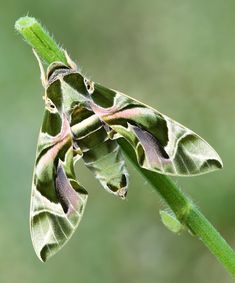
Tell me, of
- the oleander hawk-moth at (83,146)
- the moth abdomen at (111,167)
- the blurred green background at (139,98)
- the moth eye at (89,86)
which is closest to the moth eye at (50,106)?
the oleander hawk-moth at (83,146)

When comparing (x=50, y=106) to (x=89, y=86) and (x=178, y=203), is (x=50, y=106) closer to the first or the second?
(x=89, y=86)

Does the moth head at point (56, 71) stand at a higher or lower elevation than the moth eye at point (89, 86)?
higher

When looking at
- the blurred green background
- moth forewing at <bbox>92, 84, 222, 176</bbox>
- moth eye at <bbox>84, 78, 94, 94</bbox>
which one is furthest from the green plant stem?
the blurred green background

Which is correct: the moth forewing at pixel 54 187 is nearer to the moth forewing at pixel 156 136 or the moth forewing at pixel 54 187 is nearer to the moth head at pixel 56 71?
the moth head at pixel 56 71

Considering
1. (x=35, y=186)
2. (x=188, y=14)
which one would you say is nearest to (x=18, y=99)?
(x=188, y=14)

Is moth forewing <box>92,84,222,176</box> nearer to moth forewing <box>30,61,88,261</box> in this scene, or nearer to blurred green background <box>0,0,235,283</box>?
moth forewing <box>30,61,88,261</box>

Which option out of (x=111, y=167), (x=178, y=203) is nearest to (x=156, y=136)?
(x=111, y=167)

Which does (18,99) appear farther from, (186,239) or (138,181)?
(186,239)
